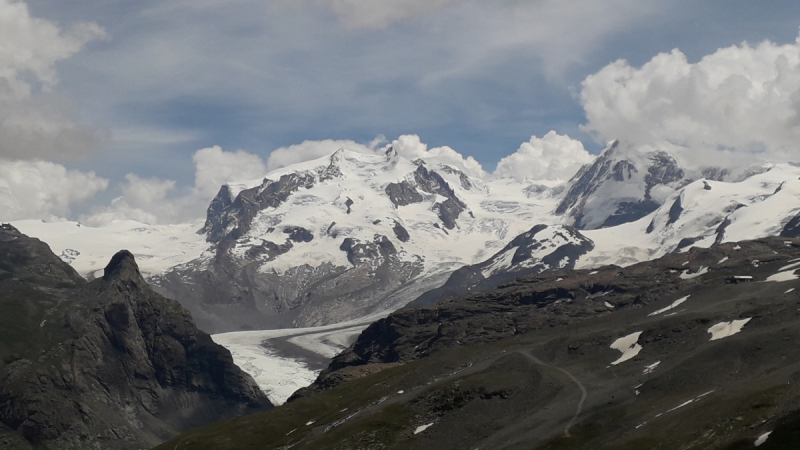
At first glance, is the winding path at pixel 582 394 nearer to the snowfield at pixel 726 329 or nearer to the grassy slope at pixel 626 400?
the grassy slope at pixel 626 400

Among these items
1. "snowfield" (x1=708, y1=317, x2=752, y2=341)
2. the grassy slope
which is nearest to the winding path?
the grassy slope

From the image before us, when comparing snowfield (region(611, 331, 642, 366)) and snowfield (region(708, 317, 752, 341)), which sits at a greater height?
snowfield (region(611, 331, 642, 366))

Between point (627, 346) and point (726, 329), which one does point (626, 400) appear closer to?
point (627, 346)

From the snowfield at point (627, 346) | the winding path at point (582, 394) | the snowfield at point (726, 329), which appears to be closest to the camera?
the winding path at point (582, 394)

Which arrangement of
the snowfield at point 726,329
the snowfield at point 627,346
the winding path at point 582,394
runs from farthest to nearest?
the snowfield at point 627,346, the snowfield at point 726,329, the winding path at point 582,394

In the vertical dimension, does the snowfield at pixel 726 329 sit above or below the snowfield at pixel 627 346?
below

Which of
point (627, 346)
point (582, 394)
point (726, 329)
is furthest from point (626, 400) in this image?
point (726, 329)

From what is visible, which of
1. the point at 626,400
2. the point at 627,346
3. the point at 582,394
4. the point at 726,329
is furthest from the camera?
the point at 627,346

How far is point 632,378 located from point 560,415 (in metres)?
19.9

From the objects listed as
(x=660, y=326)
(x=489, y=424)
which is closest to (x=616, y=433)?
(x=489, y=424)

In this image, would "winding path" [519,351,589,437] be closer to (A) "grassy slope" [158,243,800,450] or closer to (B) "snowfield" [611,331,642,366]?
(A) "grassy slope" [158,243,800,450]

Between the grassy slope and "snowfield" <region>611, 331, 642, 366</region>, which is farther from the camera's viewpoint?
"snowfield" <region>611, 331, 642, 366</region>

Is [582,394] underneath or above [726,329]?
underneath

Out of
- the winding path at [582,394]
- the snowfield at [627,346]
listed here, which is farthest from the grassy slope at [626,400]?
the snowfield at [627,346]
